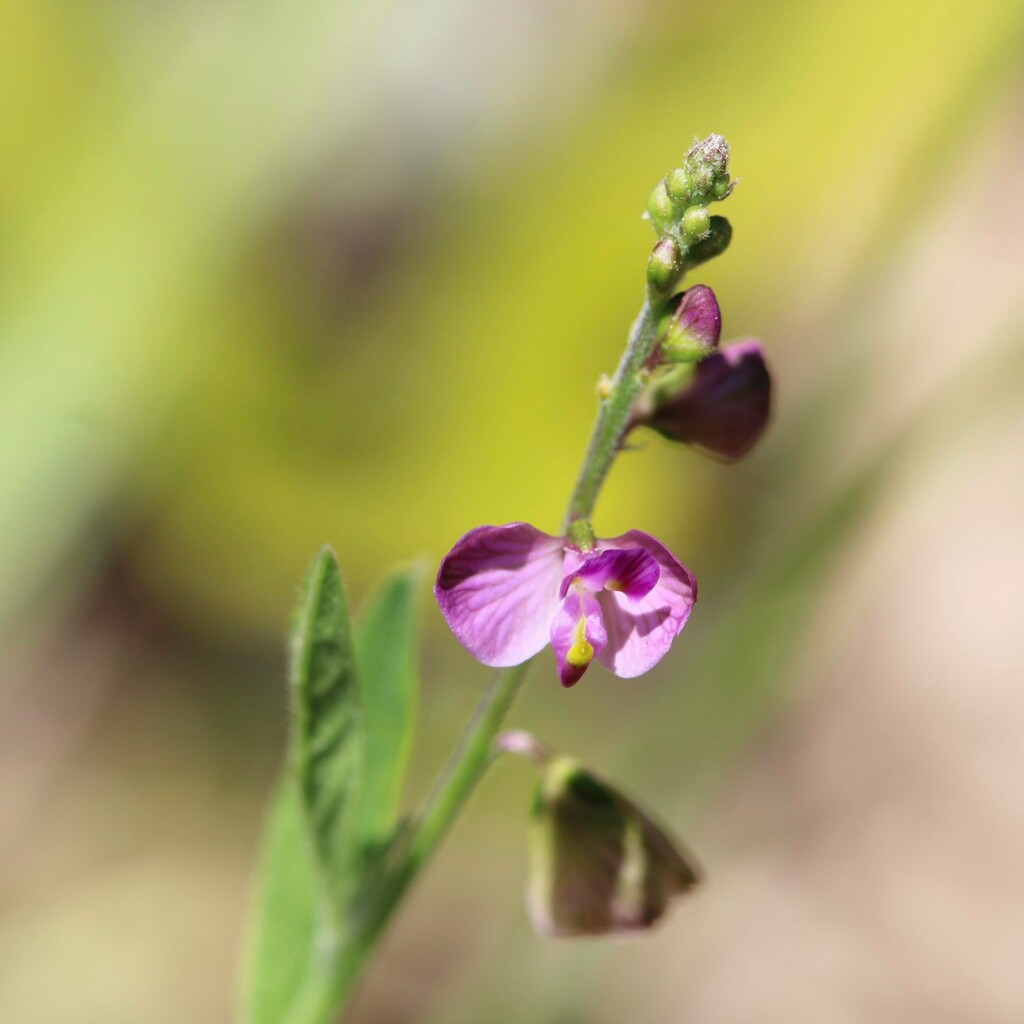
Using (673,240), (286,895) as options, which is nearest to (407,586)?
(286,895)

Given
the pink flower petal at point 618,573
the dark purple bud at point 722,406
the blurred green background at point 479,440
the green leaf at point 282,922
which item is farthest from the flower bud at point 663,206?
the blurred green background at point 479,440

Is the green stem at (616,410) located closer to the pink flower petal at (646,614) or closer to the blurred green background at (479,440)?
the pink flower petal at (646,614)

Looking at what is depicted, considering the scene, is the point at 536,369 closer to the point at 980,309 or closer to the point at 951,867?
the point at 980,309

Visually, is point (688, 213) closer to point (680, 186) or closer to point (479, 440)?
point (680, 186)

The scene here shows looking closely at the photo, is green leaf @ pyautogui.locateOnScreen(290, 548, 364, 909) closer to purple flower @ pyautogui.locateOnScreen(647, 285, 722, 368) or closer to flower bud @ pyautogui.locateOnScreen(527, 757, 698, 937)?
flower bud @ pyautogui.locateOnScreen(527, 757, 698, 937)

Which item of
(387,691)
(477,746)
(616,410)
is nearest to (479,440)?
(387,691)

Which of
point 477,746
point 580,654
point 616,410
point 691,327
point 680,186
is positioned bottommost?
point 477,746
